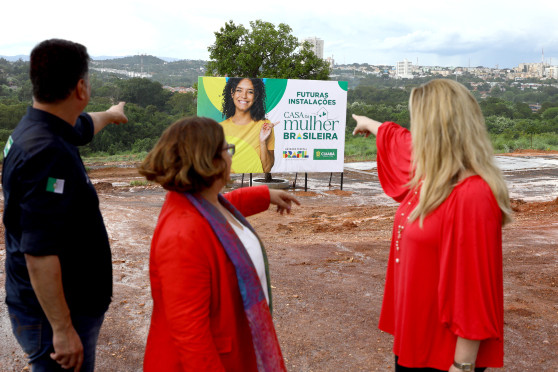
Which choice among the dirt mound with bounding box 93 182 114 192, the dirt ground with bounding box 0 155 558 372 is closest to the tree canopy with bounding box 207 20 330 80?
the dirt mound with bounding box 93 182 114 192

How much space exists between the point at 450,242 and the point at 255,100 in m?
14.1

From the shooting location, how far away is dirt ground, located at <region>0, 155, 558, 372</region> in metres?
4.29

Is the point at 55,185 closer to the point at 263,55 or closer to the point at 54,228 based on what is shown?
the point at 54,228

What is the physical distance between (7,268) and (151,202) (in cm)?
1242

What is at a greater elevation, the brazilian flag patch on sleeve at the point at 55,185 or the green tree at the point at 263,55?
the green tree at the point at 263,55

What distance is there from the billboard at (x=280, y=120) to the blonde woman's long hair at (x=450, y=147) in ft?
44.2

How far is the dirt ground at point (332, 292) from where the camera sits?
429 cm

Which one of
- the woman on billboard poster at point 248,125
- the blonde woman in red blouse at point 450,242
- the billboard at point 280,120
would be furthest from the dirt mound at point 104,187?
the blonde woman in red blouse at point 450,242

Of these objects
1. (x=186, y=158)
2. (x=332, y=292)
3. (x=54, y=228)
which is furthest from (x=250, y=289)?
(x=332, y=292)

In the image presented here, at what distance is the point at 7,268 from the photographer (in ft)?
7.13

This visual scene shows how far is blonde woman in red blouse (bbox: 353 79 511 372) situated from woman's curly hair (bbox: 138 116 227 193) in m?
0.85

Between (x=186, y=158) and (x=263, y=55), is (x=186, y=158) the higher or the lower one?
the lower one

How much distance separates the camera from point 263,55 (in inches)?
780

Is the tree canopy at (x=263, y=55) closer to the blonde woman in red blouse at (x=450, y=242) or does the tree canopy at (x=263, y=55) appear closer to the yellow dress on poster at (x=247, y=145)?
the yellow dress on poster at (x=247, y=145)
